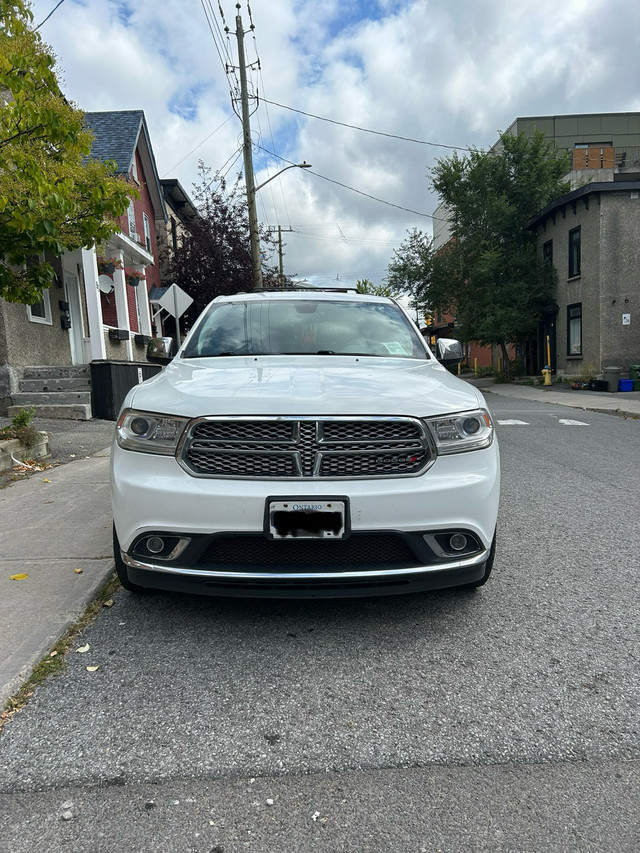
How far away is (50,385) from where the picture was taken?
39.9 feet

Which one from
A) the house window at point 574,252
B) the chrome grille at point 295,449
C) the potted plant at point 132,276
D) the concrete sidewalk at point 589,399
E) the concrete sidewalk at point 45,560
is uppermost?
the house window at point 574,252

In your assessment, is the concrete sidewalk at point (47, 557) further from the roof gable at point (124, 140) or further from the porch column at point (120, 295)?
the roof gable at point (124, 140)

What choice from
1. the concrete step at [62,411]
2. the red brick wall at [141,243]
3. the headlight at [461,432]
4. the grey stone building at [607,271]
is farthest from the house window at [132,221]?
the headlight at [461,432]

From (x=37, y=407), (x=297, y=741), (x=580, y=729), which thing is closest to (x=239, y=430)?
(x=297, y=741)

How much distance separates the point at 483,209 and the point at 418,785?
26783mm

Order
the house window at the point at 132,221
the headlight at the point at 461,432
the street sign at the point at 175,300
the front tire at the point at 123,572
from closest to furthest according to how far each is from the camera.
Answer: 1. the headlight at the point at 461,432
2. the front tire at the point at 123,572
3. the street sign at the point at 175,300
4. the house window at the point at 132,221

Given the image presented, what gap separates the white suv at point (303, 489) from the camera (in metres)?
2.58

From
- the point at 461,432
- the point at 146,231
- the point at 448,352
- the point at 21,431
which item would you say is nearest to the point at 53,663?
the point at 461,432

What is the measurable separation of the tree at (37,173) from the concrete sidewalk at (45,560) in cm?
242

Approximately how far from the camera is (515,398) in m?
18.6

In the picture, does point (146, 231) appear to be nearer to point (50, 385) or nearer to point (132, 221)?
point (132, 221)

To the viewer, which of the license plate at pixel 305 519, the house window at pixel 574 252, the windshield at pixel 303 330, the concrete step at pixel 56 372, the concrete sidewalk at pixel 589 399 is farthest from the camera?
the house window at pixel 574 252

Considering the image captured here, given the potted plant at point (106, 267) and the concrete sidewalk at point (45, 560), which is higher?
the potted plant at point (106, 267)

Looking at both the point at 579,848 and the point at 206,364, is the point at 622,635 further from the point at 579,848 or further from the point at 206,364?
the point at 206,364
